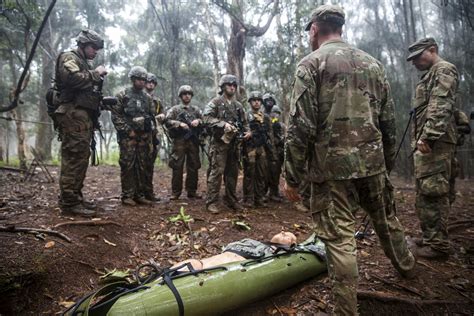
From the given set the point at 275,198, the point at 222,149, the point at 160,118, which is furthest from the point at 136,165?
the point at 275,198

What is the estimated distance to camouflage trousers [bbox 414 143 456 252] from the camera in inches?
155

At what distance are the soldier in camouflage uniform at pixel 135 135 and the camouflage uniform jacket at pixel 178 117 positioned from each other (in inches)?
20.1

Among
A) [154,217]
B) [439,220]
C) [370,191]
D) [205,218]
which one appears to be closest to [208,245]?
[205,218]

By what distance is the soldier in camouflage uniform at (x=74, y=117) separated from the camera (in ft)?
16.1

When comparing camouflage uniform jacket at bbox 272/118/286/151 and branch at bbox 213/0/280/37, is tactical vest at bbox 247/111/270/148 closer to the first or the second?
camouflage uniform jacket at bbox 272/118/286/151

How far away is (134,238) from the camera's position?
4.66 metres

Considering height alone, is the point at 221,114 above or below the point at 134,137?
above

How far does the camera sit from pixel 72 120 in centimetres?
496

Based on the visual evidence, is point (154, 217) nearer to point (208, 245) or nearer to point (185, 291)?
point (208, 245)

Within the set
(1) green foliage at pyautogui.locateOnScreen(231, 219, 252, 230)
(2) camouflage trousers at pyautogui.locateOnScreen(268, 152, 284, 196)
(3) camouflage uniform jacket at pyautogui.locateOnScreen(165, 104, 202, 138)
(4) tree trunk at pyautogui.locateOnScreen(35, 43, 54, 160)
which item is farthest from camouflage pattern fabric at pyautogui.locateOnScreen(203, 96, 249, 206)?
(4) tree trunk at pyautogui.locateOnScreen(35, 43, 54, 160)

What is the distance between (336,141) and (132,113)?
4.97m

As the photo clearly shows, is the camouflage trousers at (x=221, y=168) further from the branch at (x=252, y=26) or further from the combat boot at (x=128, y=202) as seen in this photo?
the branch at (x=252, y=26)

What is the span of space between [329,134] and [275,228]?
3.15 metres

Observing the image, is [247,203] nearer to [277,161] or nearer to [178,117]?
[277,161]
